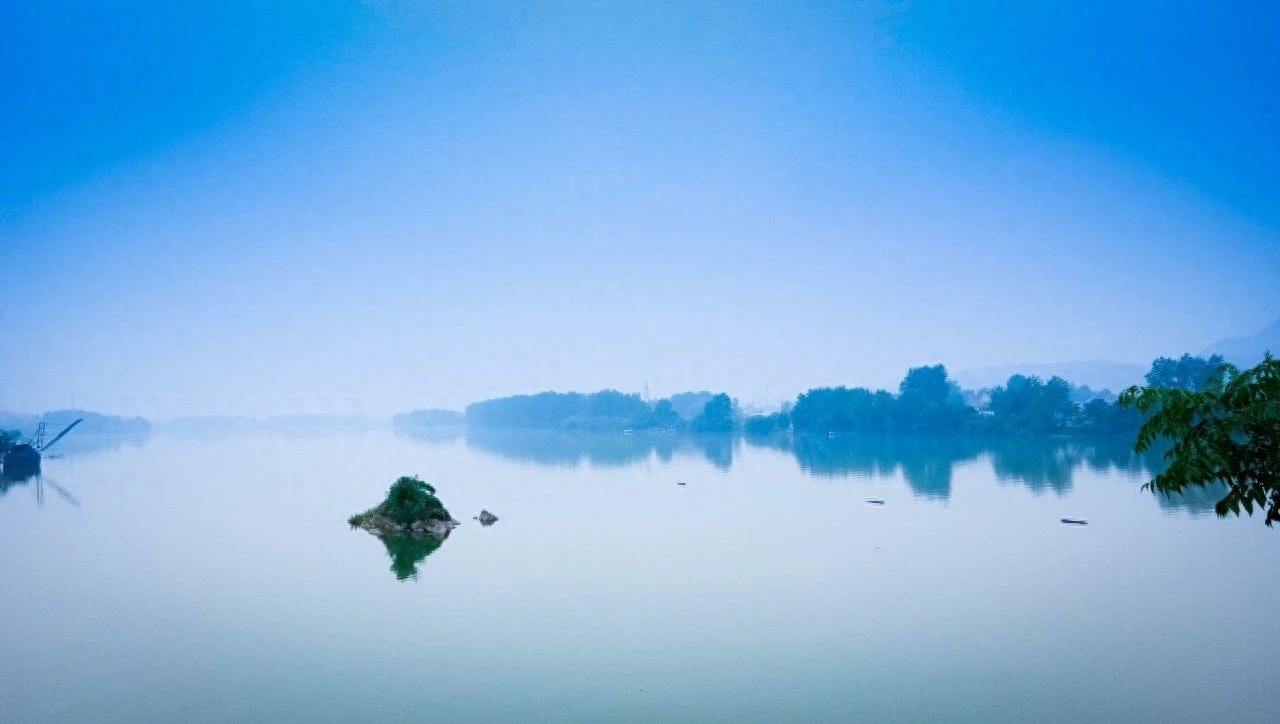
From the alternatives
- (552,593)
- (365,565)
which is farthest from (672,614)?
(365,565)

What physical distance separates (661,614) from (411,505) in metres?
16.0

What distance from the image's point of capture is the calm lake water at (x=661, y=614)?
12.0 metres

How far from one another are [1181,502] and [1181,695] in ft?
78.0

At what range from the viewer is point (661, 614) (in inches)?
659

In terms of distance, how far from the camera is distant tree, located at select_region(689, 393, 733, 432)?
123 meters

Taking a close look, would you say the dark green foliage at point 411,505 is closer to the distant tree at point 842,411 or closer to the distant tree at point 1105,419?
the distant tree at point 1105,419

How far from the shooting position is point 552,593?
1884 cm

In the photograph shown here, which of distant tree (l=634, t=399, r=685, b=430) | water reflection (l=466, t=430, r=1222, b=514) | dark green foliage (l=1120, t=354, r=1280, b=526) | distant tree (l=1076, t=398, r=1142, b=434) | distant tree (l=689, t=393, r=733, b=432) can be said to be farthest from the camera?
distant tree (l=634, t=399, r=685, b=430)

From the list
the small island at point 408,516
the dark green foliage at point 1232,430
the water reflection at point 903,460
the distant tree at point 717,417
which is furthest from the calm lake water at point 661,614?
the distant tree at point 717,417

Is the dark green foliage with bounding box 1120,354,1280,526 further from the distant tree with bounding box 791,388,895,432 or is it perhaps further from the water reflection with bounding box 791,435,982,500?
the distant tree with bounding box 791,388,895,432

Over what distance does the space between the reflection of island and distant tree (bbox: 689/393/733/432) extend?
3842 inches

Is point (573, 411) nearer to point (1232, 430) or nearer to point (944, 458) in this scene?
point (944, 458)

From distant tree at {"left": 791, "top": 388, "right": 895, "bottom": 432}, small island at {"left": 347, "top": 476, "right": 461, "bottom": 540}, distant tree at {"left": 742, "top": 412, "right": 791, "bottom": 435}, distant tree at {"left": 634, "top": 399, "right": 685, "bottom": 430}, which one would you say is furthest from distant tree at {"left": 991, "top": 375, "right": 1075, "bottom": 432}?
small island at {"left": 347, "top": 476, "right": 461, "bottom": 540}

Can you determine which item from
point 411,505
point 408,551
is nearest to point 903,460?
point 411,505
